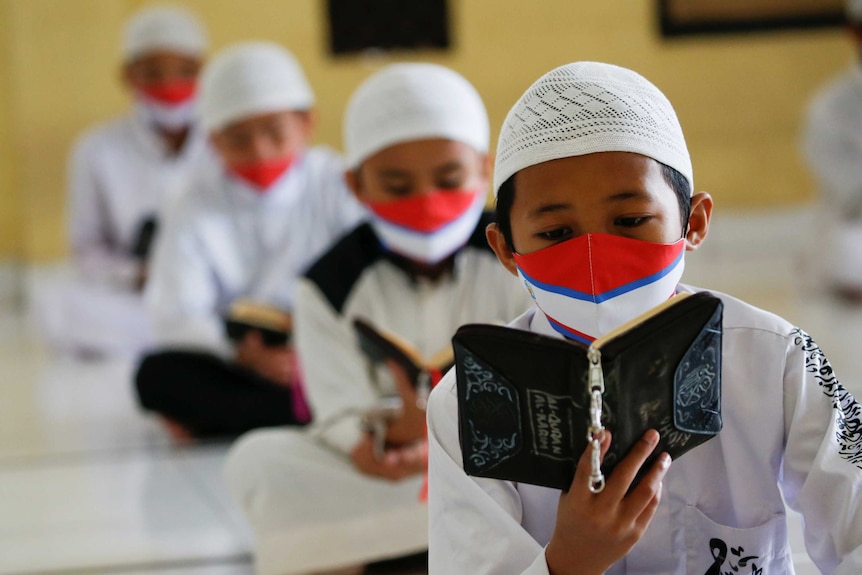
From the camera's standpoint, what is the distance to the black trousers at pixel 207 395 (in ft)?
10.0

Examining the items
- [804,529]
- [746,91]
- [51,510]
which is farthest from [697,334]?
[746,91]

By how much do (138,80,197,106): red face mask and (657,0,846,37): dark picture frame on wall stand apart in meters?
2.71

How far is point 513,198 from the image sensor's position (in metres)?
1.19

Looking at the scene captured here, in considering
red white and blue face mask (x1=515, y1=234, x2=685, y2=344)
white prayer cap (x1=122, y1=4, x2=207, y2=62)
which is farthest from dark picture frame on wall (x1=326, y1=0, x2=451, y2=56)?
red white and blue face mask (x1=515, y1=234, x2=685, y2=344)

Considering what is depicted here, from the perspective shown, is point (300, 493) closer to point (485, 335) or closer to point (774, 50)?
point (485, 335)

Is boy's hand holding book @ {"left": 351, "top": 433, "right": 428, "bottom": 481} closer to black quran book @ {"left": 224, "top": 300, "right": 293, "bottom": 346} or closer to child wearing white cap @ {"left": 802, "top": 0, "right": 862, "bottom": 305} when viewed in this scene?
black quran book @ {"left": 224, "top": 300, "right": 293, "bottom": 346}

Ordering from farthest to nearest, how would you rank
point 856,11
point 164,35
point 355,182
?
1. point 856,11
2. point 164,35
3. point 355,182

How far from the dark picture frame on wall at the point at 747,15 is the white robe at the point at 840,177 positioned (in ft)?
4.04

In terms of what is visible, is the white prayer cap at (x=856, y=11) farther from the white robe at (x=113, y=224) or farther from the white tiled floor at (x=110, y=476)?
the white robe at (x=113, y=224)

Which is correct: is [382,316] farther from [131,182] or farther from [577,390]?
[131,182]

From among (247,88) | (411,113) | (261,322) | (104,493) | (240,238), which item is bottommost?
(104,493)

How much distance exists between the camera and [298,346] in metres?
2.24

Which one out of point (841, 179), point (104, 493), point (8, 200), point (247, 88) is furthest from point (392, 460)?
point (8, 200)

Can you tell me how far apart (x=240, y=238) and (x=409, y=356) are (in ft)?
4.69
